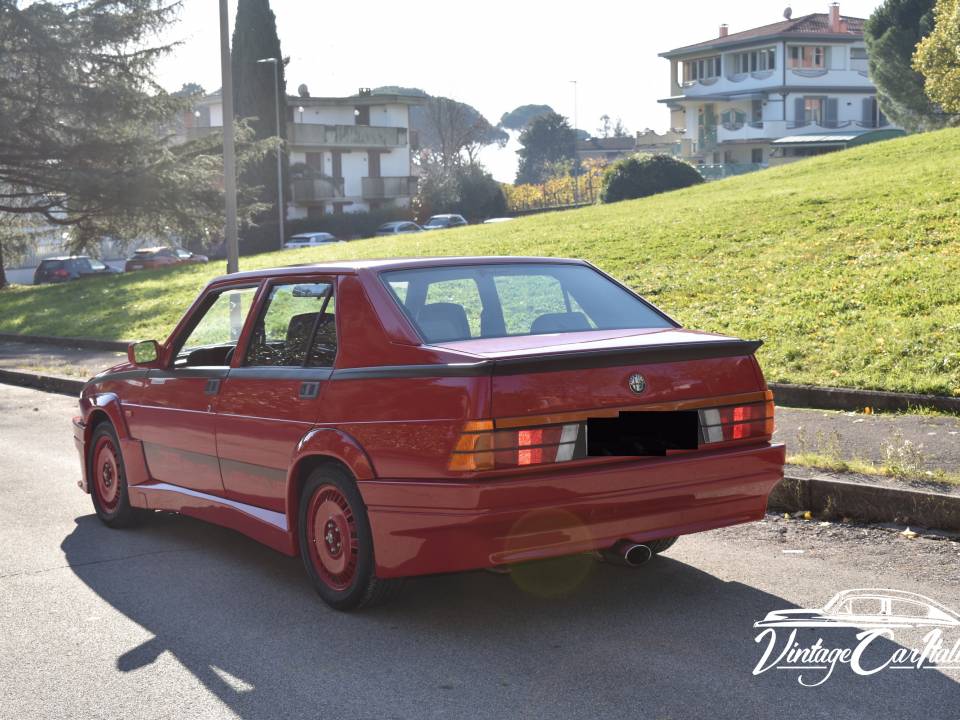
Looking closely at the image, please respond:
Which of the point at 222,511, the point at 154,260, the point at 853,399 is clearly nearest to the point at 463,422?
the point at 222,511

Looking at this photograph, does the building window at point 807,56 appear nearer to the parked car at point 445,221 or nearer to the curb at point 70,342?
the parked car at point 445,221

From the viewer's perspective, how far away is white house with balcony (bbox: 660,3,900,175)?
76.7 meters

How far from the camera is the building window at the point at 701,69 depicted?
8162 cm

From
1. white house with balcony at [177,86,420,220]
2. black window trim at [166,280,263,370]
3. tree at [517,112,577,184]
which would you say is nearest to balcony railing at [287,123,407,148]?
white house with balcony at [177,86,420,220]

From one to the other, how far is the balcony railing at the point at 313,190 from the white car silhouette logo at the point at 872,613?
6879cm

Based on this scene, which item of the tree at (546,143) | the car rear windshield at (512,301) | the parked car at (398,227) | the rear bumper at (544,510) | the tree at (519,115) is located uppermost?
the tree at (519,115)

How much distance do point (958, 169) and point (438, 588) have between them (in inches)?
663

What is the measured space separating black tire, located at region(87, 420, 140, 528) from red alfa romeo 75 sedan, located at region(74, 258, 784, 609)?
0.99m

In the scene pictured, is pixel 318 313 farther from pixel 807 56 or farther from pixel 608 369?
pixel 807 56

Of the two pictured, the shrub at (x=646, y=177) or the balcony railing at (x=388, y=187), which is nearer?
the shrub at (x=646, y=177)

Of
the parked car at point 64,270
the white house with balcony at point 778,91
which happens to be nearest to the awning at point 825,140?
the white house with balcony at point 778,91

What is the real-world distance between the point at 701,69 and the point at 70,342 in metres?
66.9

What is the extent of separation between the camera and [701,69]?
83.2 m

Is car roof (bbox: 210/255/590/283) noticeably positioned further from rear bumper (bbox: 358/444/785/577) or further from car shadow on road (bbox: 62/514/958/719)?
car shadow on road (bbox: 62/514/958/719)
